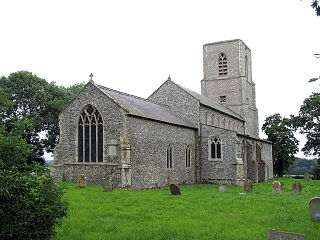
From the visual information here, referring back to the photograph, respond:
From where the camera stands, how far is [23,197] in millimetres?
6672

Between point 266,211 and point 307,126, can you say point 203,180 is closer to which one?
point 266,211

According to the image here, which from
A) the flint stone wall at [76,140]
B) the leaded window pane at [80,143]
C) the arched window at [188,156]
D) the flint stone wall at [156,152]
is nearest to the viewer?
the flint stone wall at [76,140]

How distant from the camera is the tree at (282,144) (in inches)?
1925

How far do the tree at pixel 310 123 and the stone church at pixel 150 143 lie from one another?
12.8 meters

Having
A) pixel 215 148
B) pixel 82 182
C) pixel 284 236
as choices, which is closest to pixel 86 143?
pixel 82 182

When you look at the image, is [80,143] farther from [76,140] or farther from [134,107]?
[134,107]

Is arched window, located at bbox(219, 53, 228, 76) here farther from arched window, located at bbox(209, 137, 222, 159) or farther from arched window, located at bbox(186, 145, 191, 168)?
arched window, located at bbox(186, 145, 191, 168)

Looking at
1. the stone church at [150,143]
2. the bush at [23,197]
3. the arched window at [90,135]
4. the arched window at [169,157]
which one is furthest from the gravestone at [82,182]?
the bush at [23,197]

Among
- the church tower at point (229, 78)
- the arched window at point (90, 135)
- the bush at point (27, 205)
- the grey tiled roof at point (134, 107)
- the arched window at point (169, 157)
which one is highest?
the church tower at point (229, 78)

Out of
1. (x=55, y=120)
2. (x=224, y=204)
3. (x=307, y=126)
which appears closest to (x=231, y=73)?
(x=307, y=126)

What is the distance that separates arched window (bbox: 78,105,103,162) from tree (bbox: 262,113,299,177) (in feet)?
116

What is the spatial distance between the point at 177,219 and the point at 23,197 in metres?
5.48

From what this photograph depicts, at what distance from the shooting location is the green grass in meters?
8.78

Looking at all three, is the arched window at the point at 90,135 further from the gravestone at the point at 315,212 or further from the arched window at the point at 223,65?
the arched window at the point at 223,65
